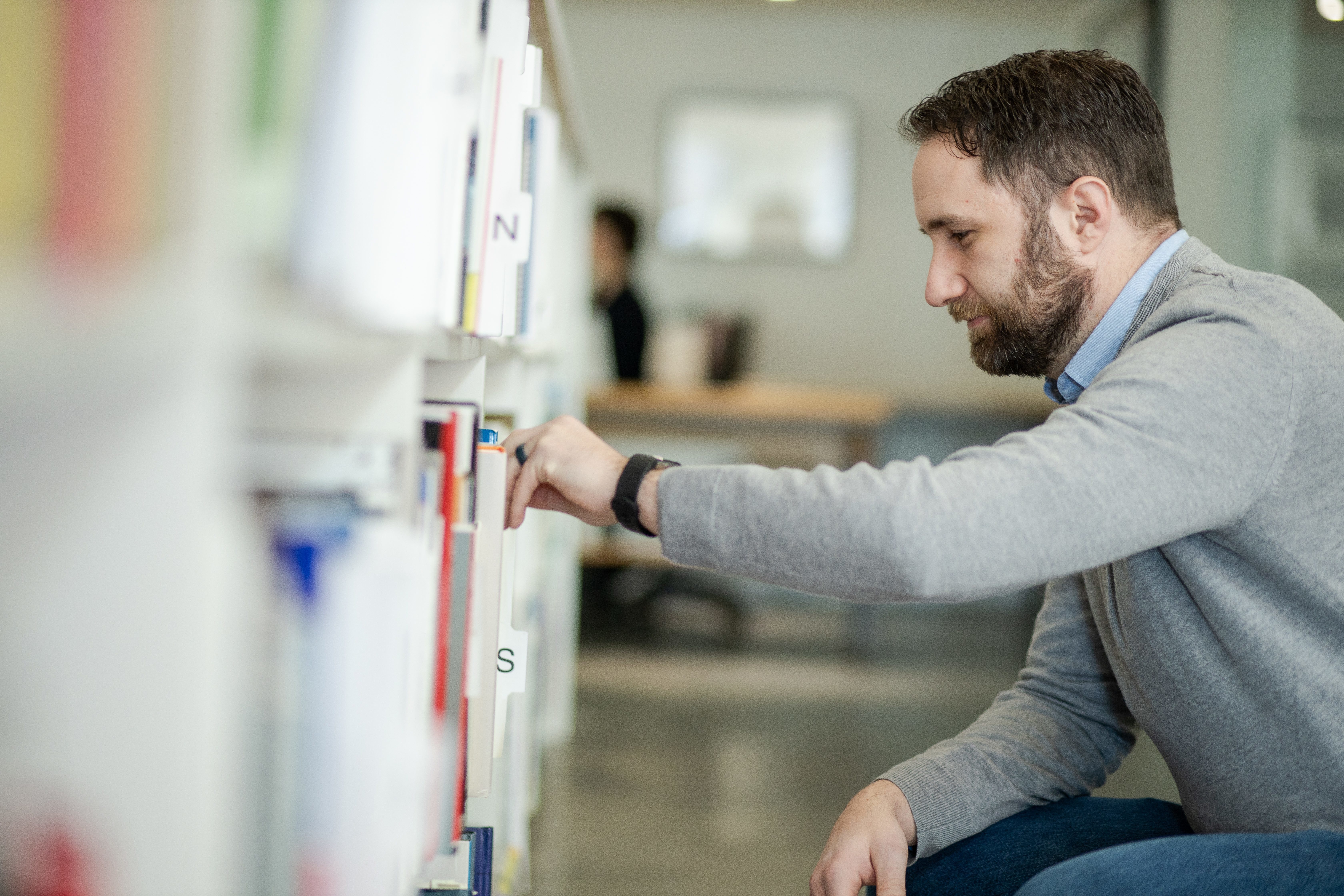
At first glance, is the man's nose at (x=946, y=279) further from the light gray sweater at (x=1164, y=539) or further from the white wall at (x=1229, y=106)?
the white wall at (x=1229, y=106)

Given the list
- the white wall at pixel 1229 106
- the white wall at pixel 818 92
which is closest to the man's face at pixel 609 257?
the white wall at pixel 818 92

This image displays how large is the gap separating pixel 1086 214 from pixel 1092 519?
1.41 feet

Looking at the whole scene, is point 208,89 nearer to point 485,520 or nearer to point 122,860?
point 122,860

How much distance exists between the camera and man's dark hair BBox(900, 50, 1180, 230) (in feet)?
3.44

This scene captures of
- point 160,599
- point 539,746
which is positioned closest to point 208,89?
Answer: point 160,599

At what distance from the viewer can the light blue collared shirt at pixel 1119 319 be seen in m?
1.03

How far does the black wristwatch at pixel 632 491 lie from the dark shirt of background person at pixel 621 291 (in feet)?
10.5

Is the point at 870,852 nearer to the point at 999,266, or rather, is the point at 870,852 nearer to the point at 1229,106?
the point at 999,266

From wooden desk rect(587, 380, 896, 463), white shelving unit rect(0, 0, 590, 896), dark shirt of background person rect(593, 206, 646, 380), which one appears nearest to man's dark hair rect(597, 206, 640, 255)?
dark shirt of background person rect(593, 206, 646, 380)

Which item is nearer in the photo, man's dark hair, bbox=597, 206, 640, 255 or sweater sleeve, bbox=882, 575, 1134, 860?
sweater sleeve, bbox=882, 575, 1134, 860

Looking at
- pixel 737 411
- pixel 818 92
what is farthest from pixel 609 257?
pixel 818 92

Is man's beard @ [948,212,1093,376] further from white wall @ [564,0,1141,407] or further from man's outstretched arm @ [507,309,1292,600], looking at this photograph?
white wall @ [564,0,1141,407]

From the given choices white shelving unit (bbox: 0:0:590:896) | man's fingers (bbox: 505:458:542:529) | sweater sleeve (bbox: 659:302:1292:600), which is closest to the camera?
white shelving unit (bbox: 0:0:590:896)

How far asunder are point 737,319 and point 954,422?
4.08ft
